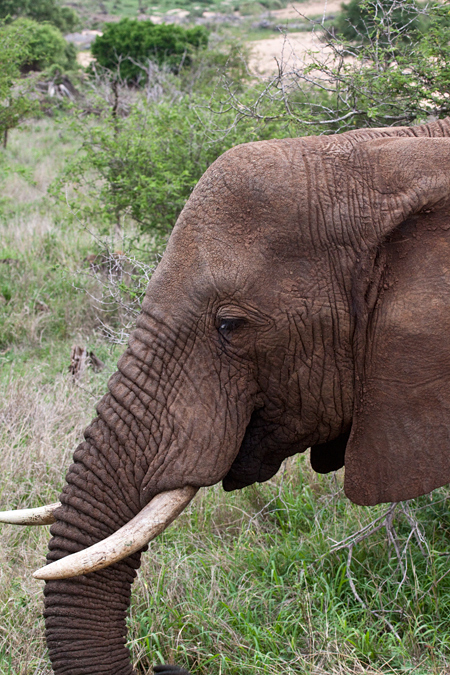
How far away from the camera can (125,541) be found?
2330 mm

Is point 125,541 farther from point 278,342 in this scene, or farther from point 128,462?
point 278,342

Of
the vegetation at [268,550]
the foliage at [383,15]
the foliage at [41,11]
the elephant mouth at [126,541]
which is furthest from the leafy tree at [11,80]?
the foliage at [41,11]

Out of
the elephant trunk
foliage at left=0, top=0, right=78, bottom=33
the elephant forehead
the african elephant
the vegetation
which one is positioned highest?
the elephant forehead

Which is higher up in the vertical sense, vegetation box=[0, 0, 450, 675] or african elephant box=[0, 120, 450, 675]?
african elephant box=[0, 120, 450, 675]

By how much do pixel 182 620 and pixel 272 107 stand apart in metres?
4.54

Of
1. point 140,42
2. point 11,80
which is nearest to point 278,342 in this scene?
point 11,80

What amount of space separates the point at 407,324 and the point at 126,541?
1.06 m

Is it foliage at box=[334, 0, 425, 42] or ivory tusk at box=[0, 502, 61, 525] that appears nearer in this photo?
ivory tusk at box=[0, 502, 61, 525]

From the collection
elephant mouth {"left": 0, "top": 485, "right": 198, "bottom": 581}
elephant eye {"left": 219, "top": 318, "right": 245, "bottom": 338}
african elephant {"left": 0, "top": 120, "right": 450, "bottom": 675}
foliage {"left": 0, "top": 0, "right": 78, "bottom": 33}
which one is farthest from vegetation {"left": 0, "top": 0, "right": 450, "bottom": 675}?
foliage {"left": 0, "top": 0, "right": 78, "bottom": 33}

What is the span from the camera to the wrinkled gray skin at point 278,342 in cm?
230

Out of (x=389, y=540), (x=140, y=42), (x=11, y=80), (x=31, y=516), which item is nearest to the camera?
(x=31, y=516)

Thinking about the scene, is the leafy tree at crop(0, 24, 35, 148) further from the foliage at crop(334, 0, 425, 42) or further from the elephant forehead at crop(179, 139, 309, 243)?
the elephant forehead at crop(179, 139, 309, 243)

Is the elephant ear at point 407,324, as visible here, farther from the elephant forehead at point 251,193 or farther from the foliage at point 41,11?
the foliage at point 41,11

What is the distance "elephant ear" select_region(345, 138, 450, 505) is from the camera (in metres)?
2.25
